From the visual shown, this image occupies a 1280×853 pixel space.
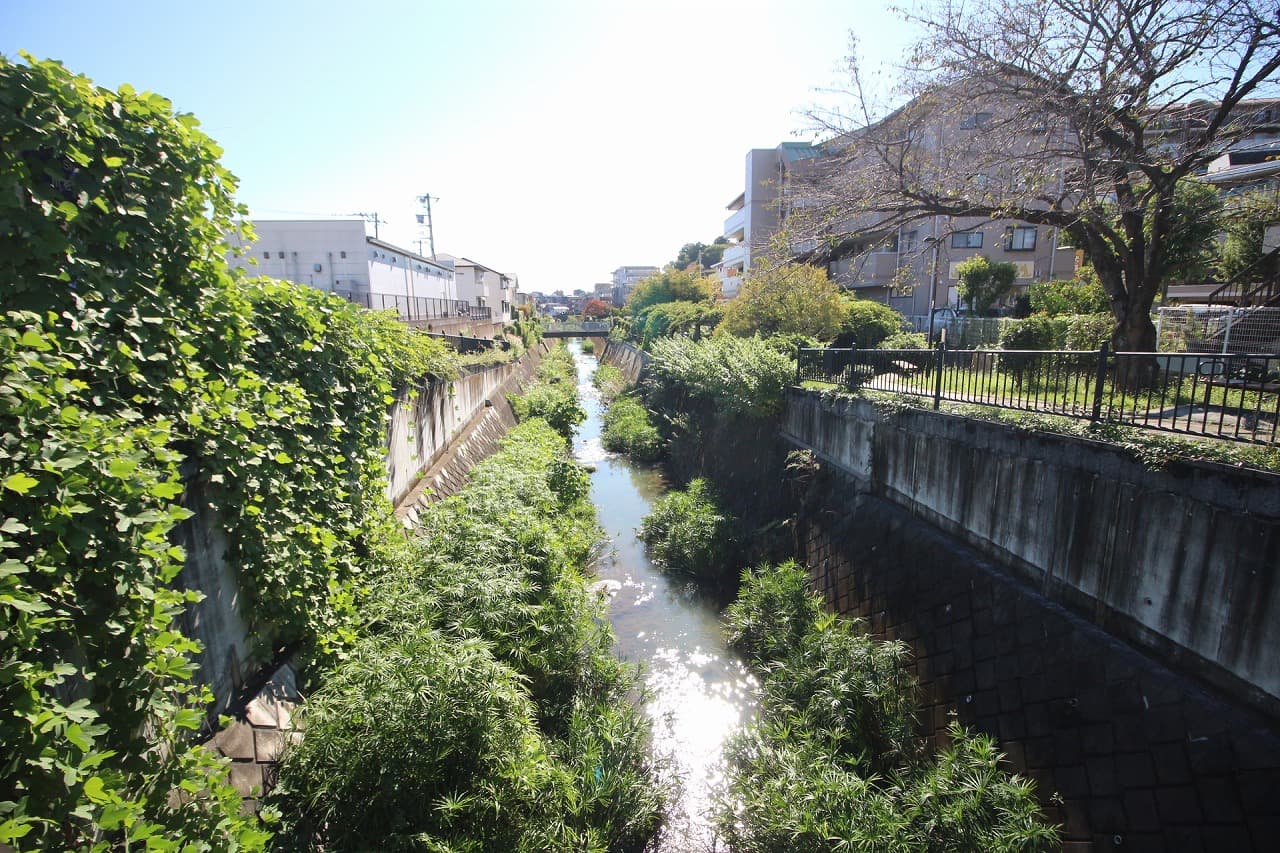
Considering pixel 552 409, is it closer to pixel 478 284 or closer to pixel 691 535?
pixel 691 535

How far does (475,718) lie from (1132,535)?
228 inches

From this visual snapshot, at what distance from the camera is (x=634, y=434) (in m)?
21.4

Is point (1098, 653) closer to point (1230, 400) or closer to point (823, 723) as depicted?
point (823, 723)

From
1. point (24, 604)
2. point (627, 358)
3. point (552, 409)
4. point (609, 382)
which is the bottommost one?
point (609, 382)

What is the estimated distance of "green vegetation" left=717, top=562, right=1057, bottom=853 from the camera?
4.87 metres

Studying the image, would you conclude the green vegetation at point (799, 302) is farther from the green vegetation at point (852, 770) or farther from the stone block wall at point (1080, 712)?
the green vegetation at point (852, 770)

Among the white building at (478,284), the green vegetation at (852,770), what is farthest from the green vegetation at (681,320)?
the white building at (478,284)

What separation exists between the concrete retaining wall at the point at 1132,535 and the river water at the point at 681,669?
3.99 meters

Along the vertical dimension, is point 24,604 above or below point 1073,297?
below

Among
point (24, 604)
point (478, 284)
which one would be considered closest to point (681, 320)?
point (24, 604)

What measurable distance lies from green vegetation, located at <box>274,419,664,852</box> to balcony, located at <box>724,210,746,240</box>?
41320mm

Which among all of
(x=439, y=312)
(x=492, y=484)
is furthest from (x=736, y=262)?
(x=492, y=484)

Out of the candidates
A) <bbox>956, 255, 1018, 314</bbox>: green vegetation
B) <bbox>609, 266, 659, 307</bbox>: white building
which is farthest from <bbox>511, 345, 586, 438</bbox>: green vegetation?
<bbox>609, 266, 659, 307</bbox>: white building

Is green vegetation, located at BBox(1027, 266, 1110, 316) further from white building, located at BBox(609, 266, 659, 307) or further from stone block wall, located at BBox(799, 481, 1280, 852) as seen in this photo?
white building, located at BBox(609, 266, 659, 307)
